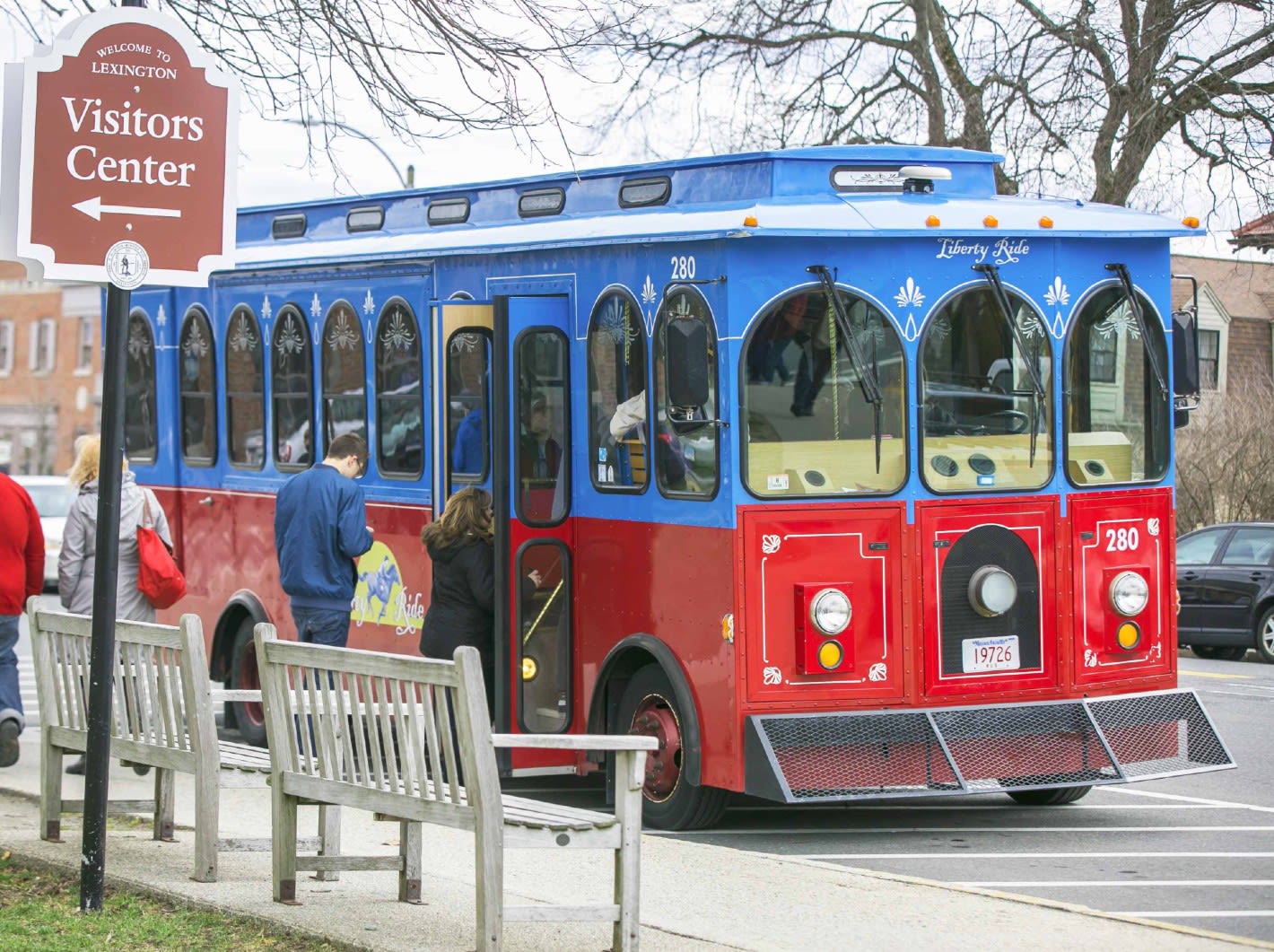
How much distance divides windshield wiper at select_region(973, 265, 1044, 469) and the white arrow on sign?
4076 millimetres

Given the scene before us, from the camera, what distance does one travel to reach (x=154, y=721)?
8.23 metres

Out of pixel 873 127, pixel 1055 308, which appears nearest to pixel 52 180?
pixel 1055 308

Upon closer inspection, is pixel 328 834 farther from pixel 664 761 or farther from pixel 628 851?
pixel 664 761

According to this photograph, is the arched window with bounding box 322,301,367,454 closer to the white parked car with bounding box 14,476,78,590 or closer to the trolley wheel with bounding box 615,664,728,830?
the trolley wheel with bounding box 615,664,728,830

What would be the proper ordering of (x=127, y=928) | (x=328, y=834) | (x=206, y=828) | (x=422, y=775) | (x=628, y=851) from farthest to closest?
(x=328, y=834) → (x=206, y=828) → (x=127, y=928) → (x=422, y=775) → (x=628, y=851)

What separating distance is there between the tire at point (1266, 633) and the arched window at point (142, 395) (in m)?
11.6

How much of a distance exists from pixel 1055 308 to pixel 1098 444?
726 mm

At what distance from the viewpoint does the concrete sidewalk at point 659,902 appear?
22.1 ft

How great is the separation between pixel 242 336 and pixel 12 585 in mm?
3741

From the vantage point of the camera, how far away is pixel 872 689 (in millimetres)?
9281

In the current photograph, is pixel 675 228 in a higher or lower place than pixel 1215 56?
lower

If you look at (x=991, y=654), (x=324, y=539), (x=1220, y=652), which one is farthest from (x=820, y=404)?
(x=1220, y=652)

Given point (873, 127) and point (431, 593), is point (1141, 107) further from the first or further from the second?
point (431, 593)

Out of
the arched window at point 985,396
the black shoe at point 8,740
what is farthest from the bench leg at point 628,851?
the black shoe at point 8,740
